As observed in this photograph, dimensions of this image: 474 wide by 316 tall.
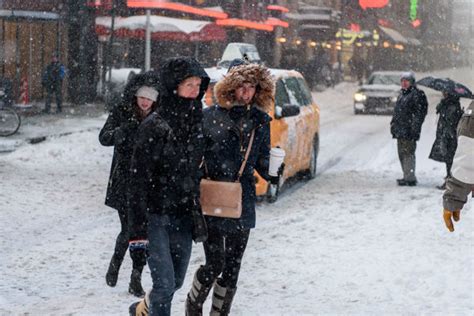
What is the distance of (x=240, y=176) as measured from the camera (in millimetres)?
5207

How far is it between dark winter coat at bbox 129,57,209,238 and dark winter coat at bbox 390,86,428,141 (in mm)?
8042

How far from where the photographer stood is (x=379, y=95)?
2920 cm

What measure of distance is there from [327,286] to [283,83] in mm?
5132

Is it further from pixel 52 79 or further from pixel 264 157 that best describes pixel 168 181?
pixel 52 79

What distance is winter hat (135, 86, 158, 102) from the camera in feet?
18.7

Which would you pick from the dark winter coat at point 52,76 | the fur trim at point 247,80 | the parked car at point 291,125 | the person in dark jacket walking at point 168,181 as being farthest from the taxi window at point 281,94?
the dark winter coat at point 52,76

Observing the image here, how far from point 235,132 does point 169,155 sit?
26.4 inches

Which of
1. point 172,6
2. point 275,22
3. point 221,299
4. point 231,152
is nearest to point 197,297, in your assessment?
point 221,299

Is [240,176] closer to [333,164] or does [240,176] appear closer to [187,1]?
[333,164]

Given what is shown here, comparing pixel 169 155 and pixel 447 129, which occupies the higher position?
pixel 169 155

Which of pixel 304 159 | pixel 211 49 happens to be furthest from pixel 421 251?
pixel 211 49

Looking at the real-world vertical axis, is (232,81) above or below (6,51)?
above

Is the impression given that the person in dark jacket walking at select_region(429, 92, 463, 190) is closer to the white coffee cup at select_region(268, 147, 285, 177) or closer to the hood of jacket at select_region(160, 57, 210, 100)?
the white coffee cup at select_region(268, 147, 285, 177)

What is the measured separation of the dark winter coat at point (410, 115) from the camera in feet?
40.9
